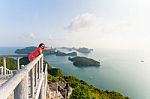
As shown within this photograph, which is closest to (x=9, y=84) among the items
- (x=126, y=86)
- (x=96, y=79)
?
(x=126, y=86)

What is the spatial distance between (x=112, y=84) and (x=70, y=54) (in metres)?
63.5

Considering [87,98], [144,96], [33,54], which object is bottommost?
[144,96]

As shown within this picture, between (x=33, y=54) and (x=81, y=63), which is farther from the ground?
(x=33, y=54)

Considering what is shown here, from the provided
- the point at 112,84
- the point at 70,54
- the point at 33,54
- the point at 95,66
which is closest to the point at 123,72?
the point at 95,66

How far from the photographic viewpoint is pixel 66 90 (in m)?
22.1

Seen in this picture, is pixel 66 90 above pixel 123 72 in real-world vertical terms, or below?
above

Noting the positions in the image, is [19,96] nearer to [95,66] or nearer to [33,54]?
[33,54]

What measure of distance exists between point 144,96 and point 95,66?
44.3 m

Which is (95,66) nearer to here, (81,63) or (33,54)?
(81,63)

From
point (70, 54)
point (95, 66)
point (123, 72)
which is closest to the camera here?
point (123, 72)

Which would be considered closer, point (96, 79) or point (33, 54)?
point (33, 54)

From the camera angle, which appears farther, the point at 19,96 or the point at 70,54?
the point at 70,54

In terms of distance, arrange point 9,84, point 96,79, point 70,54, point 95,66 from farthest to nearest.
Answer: point 70,54 → point 95,66 → point 96,79 → point 9,84

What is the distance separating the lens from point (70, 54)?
134 meters
